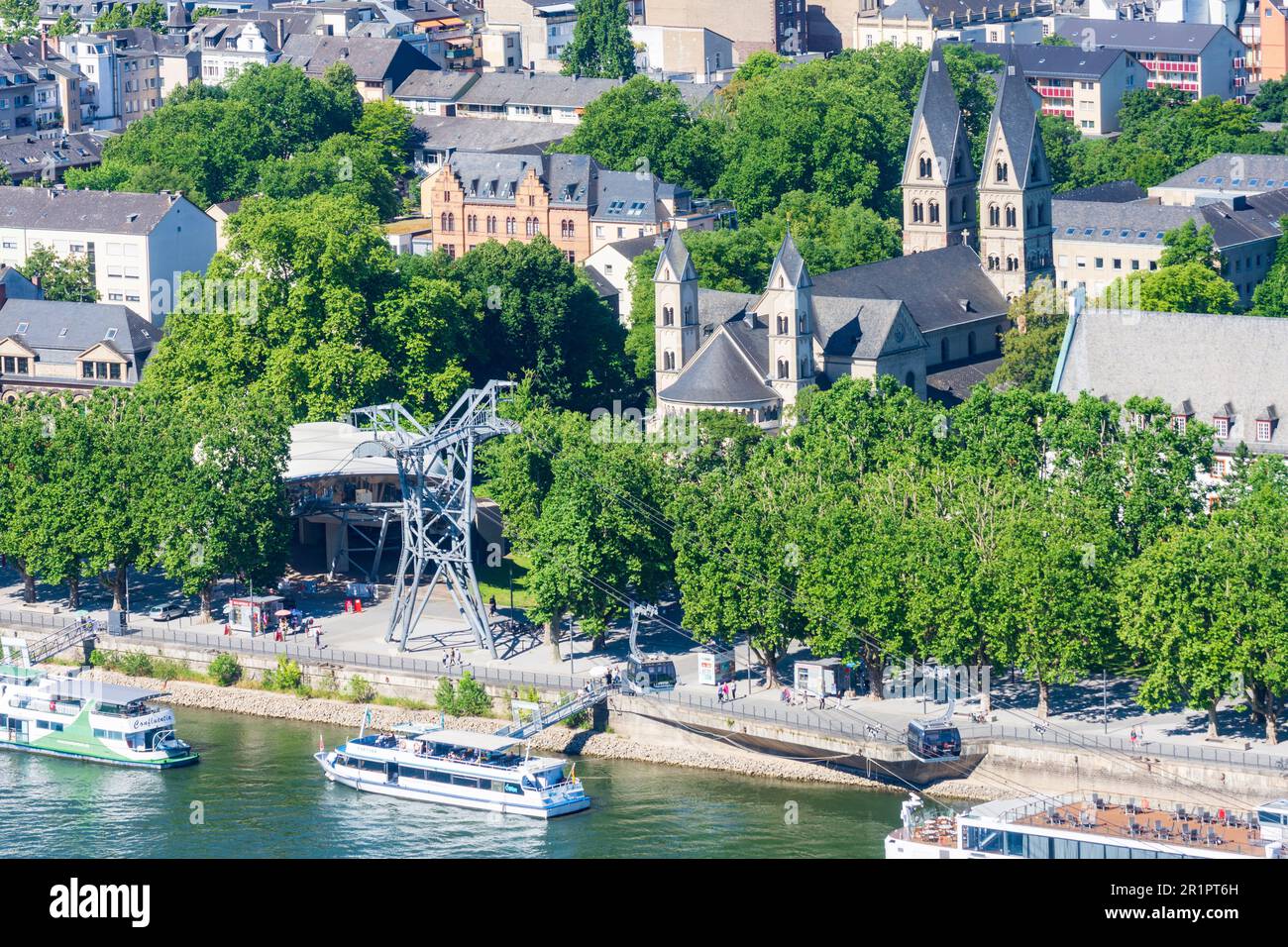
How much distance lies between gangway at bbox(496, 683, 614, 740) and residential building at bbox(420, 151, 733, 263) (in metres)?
61.3

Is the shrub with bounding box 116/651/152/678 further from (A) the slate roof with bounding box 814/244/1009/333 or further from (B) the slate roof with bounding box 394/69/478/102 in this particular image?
(B) the slate roof with bounding box 394/69/478/102

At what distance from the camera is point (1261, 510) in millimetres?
92688

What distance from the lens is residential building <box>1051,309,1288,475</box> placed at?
10681cm

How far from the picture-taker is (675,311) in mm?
123062

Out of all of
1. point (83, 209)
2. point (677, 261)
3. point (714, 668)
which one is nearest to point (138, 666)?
point (714, 668)

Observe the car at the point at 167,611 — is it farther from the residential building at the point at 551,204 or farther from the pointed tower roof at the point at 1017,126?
the residential building at the point at 551,204

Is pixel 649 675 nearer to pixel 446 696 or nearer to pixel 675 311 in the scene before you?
pixel 446 696

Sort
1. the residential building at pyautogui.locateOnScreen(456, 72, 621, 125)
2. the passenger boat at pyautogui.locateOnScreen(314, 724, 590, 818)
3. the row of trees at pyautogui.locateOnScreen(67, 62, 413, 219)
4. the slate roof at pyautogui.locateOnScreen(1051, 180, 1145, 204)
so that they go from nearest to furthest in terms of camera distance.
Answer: the passenger boat at pyautogui.locateOnScreen(314, 724, 590, 818) < the slate roof at pyautogui.locateOnScreen(1051, 180, 1145, 204) < the row of trees at pyautogui.locateOnScreen(67, 62, 413, 219) < the residential building at pyautogui.locateOnScreen(456, 72, 621, 125)

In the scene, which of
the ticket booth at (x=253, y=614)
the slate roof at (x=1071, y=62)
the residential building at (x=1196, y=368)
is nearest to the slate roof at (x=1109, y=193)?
the slate roof at (x=1071, y=62)

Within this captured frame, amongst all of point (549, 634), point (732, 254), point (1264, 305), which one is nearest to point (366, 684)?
point (549, 634)

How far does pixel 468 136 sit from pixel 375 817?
99359 millimetres

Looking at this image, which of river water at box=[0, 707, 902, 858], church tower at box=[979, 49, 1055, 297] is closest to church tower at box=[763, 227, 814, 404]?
church tower at box=[979, 49, 1055, 297]

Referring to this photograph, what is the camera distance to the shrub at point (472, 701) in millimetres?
95875

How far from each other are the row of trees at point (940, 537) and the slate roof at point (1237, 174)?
2418 inches
